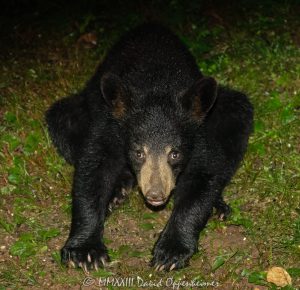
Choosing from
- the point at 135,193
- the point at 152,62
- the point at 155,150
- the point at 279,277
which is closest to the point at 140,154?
the point at 155,150

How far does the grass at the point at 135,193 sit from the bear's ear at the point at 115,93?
3.46 feet

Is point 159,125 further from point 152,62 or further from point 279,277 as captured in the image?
point 279,277

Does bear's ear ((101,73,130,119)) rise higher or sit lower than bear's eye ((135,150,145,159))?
higher

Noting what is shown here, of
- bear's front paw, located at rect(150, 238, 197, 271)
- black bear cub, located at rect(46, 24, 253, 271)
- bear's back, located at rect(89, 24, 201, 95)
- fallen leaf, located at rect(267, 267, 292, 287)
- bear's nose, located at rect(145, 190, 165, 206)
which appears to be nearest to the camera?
fallen leaf, located at rect(267, 267, 292, 287)

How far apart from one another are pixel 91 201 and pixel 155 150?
88 centimetres

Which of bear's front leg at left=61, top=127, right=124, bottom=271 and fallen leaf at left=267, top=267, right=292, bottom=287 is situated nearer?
fallen leaf at left=267, top=267, right=292, bottom=287

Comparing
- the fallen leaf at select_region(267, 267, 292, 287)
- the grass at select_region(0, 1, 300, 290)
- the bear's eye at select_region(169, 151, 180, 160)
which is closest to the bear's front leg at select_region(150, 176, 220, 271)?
the grass at select_region(0, 1, 300, 290)

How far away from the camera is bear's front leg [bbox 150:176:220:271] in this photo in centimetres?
680

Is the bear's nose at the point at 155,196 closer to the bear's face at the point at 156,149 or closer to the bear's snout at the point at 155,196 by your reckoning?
the bear's snout at the point at 155,196

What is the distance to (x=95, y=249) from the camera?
6.93 m

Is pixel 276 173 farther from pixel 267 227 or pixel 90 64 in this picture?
pixel 90 64

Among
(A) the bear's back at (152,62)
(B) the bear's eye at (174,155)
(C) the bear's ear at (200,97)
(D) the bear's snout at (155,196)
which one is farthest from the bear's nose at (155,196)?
(A) the bear's back at (152,62)

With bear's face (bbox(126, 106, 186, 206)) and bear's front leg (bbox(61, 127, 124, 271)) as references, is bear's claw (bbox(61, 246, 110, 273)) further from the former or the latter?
bear's face (bbox(126, 106, 186, 206))

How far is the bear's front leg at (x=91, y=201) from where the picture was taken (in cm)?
688
